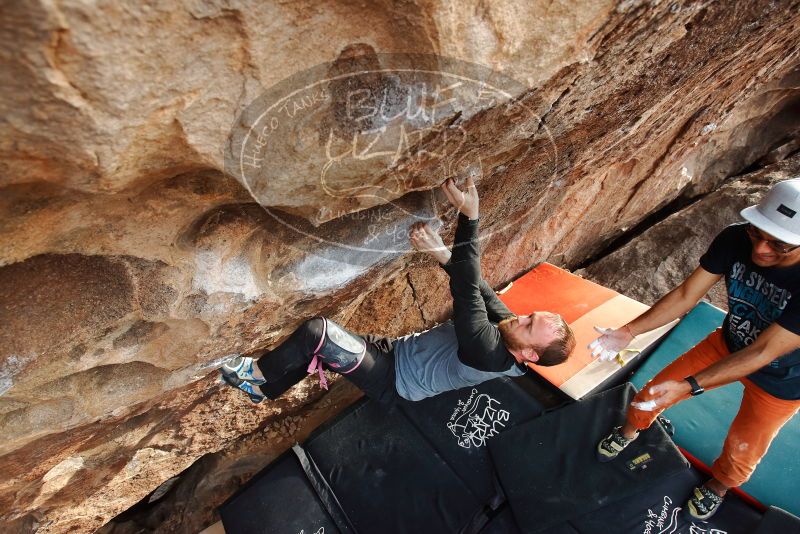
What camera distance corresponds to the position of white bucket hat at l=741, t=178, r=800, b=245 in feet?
5.35

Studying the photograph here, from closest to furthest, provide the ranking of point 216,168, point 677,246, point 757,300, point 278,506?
1. point 216,168
2. point 757,300
3. point 278,506
4. point 677,246

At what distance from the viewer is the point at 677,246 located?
4.25 metres

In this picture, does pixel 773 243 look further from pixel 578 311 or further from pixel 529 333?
pixel 578 311

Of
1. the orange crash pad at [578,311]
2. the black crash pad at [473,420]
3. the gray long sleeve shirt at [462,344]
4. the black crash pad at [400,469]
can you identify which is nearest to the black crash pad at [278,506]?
the black crash pad at [400,469]

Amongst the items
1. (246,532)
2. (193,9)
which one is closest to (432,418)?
(246,532)

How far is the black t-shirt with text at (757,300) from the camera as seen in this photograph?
5.61 feet

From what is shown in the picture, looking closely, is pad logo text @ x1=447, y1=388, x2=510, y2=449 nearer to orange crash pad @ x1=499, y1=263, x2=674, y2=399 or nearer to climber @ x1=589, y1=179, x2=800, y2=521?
orange crash pad @ x1=499, y1=263, x2=674, y2=399

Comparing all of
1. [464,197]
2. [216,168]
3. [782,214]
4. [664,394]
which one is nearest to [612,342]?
[664,394]

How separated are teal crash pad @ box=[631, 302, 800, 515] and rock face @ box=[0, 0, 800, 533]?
1.42m

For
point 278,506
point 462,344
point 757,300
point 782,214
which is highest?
point 782,214

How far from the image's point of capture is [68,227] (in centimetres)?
132

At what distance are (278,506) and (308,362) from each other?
4.90 ft

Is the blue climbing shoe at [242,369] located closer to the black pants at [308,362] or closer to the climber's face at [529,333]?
the black pants at [308,362]

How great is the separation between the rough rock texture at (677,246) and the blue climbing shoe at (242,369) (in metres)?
3.48
